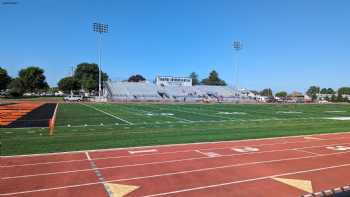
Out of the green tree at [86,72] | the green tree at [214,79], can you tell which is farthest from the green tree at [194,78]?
the green tree at [86,72]

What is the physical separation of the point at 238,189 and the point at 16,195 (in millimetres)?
5239

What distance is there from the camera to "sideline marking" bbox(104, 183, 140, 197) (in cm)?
759

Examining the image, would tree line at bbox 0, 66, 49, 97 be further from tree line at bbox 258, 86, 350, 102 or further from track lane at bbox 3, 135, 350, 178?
track lane at bbox 3, 135, 350, 178

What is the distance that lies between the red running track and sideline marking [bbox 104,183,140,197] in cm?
16

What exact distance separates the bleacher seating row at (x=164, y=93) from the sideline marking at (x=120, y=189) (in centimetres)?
6171

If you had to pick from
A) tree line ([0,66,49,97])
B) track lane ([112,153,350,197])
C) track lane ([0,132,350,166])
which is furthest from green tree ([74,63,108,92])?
track lane ([112,153,350,197])

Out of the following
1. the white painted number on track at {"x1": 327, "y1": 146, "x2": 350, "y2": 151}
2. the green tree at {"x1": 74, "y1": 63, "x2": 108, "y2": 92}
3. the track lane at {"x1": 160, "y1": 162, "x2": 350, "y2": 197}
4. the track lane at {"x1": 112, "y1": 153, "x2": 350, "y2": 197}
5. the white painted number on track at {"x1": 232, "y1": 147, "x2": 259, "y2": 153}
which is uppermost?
the green tree at {"x1": 74, "y1": 63, "x2": 108, "y2": 92}

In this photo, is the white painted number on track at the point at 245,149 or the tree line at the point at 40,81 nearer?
the white painted number on track at the point at 245,149

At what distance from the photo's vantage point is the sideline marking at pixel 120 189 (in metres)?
7.59

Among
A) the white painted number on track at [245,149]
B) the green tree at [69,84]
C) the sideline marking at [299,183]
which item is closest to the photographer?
the sideline marking at [299,183]

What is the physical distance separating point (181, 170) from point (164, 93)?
7229 centimetres

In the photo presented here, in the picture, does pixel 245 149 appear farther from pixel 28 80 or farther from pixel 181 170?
pixel 28 80

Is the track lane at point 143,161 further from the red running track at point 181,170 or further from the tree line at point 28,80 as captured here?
the tree line at point 28,80

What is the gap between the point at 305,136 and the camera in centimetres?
1772
